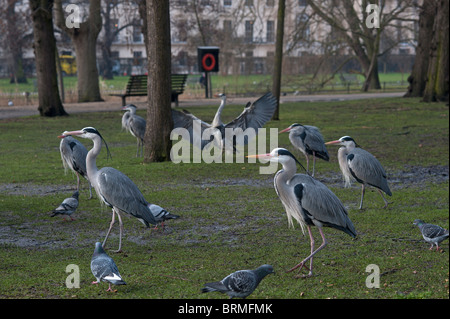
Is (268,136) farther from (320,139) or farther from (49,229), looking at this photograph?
(49,229)

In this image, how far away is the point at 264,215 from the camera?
30.2ft

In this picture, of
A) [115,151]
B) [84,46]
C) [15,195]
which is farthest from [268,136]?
[84,46]

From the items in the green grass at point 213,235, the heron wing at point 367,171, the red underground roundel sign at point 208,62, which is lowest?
the green grass at point 213,235

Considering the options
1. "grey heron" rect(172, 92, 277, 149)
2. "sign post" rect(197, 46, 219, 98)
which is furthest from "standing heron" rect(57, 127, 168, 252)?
"sign post" rect(197, 46, 219, 98)

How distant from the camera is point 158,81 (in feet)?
44.7

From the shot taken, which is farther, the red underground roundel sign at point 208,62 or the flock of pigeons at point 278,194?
the red underground roundel sign at point 208,62

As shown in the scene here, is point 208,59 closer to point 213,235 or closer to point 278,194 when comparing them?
point 213,235

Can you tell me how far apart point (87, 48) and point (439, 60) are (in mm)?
17602

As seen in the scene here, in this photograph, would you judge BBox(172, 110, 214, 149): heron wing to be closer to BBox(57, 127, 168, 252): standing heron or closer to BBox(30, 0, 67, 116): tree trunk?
BBox(57, 127, 168, 252): standing heron

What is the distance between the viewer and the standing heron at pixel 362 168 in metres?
9.31

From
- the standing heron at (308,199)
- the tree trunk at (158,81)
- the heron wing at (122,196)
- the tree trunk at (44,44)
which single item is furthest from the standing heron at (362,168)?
the tree trunk at (44,44)

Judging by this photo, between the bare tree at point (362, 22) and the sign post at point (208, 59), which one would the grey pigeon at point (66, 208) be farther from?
the sign post at point (208, 59)

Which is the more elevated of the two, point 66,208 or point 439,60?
point 439,60

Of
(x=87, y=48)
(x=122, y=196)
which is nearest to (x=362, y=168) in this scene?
(x=122, y=196)
